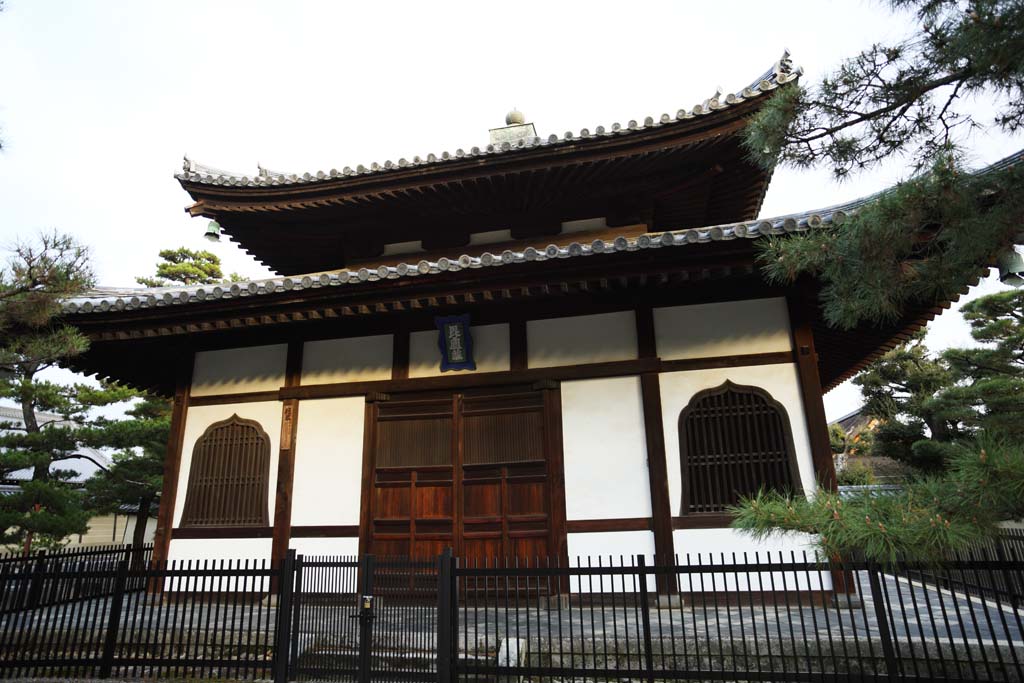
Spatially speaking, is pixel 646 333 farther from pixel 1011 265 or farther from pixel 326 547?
pixel 326 547

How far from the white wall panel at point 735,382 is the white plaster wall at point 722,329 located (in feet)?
0.80

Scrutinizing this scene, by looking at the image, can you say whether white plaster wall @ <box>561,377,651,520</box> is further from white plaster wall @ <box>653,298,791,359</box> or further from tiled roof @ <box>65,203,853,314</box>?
tiled roof @ <box>65,203,853,314</box>

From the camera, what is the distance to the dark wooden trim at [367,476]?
754 centimetres

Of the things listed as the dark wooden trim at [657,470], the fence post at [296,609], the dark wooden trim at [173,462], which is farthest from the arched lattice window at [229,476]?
the dark wooden trim at [657,470]

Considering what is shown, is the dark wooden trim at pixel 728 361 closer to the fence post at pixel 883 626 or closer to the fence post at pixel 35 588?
the fence post at pixel 883 626

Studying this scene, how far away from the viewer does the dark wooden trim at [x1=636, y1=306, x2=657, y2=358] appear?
23.7 feet

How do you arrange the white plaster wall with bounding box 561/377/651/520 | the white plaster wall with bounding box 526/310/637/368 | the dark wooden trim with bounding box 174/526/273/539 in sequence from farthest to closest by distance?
the dark wooden trim with bounding box 174/526/273/539
the white plaster wall with bounding box 526/310/637/368
the white plaster wall with bounding box 561/377/651/520

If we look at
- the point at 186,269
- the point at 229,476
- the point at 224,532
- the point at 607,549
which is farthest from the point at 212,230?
the point at 186,269

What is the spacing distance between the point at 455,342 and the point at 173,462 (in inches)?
171

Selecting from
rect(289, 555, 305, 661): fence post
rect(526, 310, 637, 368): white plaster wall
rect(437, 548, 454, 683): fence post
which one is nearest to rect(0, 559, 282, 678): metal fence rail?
rect(289, 555, 305, 661): fence post

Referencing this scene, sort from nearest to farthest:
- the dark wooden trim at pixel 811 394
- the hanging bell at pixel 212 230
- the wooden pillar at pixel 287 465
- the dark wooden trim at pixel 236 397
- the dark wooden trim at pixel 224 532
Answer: the dark wooden trim at pixel 811 394 → the wooden pillar at pixel 287 465 → the dark wooden trim at pixel 224 532 → the dark wooden trim at pixel 236 397 → the hanging bell at pixel 212 230

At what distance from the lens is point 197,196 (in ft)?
31.2

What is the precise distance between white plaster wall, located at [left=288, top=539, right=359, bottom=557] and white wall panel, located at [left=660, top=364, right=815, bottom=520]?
13.0 feet

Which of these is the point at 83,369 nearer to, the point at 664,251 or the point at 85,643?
the point at 85,643
